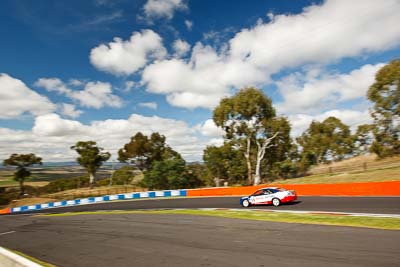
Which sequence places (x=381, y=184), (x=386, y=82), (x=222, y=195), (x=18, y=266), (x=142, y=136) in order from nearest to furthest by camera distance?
(x=18, y=266) → (x=381, y=184) → (x=222, y=195) → (x=386, y=82) → (x=142, y=136)

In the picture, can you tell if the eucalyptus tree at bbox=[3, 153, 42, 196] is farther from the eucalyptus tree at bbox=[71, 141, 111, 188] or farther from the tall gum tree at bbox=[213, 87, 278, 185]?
the tall gum tree at bbox=[213, 87, 278, 185]

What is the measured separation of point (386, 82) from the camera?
137ft

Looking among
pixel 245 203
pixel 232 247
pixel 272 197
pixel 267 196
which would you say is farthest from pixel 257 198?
pixel 232 247

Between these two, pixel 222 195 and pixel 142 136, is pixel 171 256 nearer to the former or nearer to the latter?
pixel 222 195

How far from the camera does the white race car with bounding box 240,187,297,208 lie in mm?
19053

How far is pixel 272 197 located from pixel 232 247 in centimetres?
1140

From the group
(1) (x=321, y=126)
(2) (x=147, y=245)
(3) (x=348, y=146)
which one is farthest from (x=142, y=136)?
(2) (x=147, y=245)

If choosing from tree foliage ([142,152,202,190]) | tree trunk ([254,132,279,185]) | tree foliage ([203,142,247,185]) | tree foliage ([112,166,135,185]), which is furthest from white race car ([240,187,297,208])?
tree foliage ([112,166,135,185])

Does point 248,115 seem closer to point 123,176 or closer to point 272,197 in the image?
point 272,197

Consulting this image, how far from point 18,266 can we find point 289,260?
612 centimetres

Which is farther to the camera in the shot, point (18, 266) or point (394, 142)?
point (394, 142)

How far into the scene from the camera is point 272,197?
19.4 m

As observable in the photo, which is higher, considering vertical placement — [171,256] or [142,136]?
[142,136]

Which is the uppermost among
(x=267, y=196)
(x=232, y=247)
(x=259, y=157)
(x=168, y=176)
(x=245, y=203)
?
(x=259, y=157)
